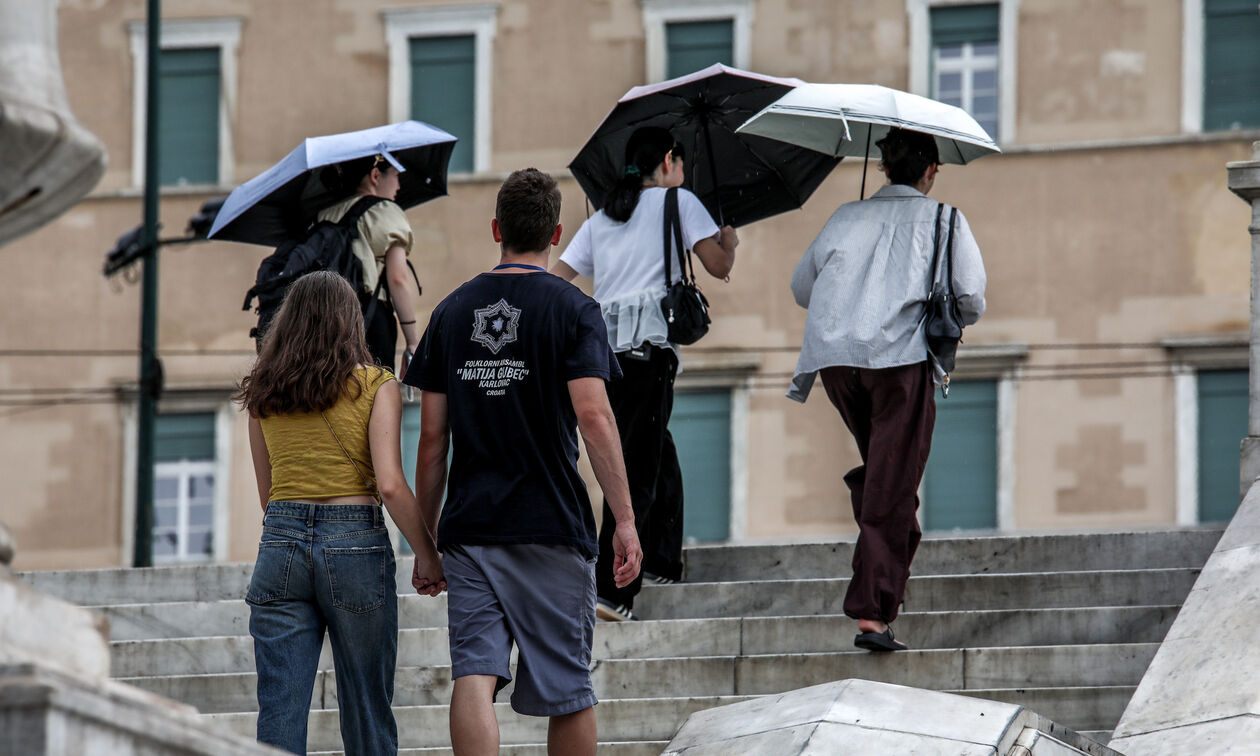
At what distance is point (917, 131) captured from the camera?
351 inches

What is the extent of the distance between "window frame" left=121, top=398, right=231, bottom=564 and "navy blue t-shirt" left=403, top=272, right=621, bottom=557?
21.3 meters

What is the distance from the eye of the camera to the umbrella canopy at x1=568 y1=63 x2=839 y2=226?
981 cm

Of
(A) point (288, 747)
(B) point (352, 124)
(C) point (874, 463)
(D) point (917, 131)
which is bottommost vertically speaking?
(A) point (288, 747)

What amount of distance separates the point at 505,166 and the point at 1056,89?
20.1ft

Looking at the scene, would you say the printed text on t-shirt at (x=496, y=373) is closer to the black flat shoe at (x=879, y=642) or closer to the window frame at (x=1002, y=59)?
the black flat shoe at (x=879, y=642)

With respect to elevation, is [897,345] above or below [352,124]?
below

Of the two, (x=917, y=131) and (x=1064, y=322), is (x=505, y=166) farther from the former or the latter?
(x=917, y=131)

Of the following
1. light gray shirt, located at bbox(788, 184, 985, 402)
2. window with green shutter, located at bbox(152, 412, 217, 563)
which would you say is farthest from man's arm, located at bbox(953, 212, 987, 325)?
window with green shutter, located at bbox(152, 412, 217, 563)

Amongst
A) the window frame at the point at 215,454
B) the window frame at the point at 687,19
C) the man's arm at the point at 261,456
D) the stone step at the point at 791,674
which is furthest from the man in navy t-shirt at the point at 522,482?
the window frame at the point at 215,454

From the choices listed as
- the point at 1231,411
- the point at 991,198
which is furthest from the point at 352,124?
the point at 1231,411

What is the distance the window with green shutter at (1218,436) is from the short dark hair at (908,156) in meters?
17.4

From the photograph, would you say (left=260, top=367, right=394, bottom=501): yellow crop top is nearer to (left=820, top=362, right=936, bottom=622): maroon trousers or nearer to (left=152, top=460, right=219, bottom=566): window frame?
(left=820, top=362, right=936, bottom=622): maroon trousers

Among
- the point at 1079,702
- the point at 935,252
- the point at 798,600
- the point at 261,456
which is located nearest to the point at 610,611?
the point at 798,600

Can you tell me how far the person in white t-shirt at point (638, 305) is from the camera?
29.7 feet
